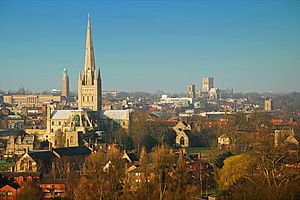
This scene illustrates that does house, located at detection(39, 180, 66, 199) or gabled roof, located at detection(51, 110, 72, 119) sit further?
gabled roof, located at detection(51, 110, 72, 119)

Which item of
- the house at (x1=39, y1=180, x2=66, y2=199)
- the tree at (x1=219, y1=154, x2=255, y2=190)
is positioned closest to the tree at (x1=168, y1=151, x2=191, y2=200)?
the tree at (x1=219, y1=154, x2=255, y2=190)

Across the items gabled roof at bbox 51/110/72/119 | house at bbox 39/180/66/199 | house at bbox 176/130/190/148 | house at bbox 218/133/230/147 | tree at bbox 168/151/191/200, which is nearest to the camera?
tree at bbox 168/151/191/200

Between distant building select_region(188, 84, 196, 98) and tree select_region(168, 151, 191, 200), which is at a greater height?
distant building select_region(188, 84, 196, 98)

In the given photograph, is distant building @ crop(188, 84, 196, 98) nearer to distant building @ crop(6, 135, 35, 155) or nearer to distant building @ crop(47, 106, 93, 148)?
distant building @ crop(47, 106, 93, 148)

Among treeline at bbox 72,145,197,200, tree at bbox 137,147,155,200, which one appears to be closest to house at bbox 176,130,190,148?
treeline at bbox 72,145,197,200

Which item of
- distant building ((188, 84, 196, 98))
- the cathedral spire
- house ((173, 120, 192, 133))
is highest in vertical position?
the cathedral spire

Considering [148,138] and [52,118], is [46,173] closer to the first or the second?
[148,138]

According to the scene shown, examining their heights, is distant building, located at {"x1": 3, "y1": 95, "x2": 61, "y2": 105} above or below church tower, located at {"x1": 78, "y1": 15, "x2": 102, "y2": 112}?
below

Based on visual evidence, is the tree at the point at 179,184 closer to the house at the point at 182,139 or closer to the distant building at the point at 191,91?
the house at the point at 182,139

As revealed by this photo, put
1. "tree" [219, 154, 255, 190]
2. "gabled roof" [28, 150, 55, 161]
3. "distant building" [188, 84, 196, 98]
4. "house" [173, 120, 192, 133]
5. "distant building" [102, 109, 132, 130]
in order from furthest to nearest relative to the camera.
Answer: "distant building" [188, 84, 196, 98]
"distant building" [102, 109, 132, 130]
"house" [173, 120, 192, 133]
"gabled roof" [28, 150, 55, 161]
"tree" [219, 154, 255, 190]

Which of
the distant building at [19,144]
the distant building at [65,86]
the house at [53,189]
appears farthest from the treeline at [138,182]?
the distant building at [65,86]

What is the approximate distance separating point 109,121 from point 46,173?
25199 millimetres

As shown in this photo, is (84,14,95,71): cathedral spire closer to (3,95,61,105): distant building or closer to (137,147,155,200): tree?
(137,147,155,200): tree

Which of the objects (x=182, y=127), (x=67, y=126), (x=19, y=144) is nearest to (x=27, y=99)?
(x=182, y=127)
